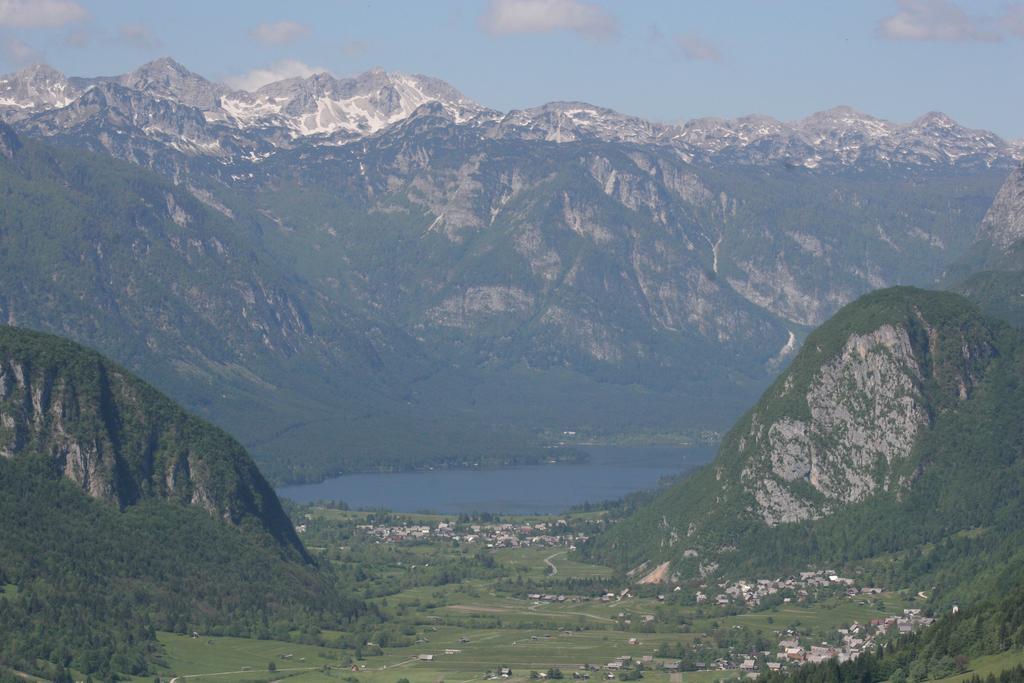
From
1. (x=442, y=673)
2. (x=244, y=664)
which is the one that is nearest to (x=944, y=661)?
(x=442, y=673)

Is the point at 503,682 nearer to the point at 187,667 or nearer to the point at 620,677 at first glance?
the point at 620,677

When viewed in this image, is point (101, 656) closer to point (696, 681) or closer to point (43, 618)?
point (43, 618)

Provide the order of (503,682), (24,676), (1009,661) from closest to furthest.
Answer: (1009,661)
(24,676)
(503,682)

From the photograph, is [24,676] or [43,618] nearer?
[24,676]

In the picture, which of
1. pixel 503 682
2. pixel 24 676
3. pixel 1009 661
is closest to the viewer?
pixel 1009 661

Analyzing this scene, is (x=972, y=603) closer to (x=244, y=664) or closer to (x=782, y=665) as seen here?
(x=782, y=665)

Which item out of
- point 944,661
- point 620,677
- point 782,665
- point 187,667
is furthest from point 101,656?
point 944,661

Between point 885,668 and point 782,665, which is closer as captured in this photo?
point 885,668

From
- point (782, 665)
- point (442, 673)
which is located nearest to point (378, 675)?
point (442, 673)
